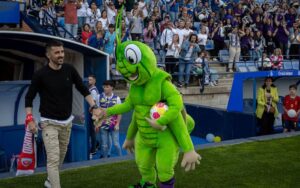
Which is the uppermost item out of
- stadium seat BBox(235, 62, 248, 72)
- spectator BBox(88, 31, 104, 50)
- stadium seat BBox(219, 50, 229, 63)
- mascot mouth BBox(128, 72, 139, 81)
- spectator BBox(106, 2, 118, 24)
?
spectator BBox(106, 2, 118, 24)

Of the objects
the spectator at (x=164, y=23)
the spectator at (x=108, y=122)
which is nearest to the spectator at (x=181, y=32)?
the spectator at (x=164, y=23)

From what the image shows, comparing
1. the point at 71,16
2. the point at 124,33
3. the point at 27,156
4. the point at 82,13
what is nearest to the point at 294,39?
the point at 124,33

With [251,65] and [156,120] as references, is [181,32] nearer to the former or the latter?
[251,65]

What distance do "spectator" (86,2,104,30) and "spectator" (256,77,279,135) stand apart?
5961 millimetres

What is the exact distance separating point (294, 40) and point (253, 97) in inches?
335

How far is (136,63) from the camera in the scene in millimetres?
5520

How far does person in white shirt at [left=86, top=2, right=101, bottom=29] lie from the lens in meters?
15.5

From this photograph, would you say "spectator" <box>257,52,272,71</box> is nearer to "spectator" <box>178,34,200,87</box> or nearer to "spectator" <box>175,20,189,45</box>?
"spectator" <box>178,34,200,87</box>

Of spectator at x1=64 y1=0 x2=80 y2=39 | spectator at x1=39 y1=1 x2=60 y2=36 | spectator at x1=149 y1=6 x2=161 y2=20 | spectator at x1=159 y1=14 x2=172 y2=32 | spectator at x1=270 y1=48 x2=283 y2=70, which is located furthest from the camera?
spectator at x1=149 y1=6 x2=161 y2=20

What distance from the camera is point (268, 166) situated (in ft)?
26.6

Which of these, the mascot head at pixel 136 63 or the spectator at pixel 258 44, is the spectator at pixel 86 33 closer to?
the spectator at pixel 258 44

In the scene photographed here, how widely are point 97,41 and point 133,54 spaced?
28.1 feet

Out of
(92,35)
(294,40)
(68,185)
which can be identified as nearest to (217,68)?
(294,40)

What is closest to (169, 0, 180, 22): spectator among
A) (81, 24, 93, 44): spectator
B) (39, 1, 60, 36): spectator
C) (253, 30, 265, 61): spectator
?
(253, 30, 265, 61): spectator
